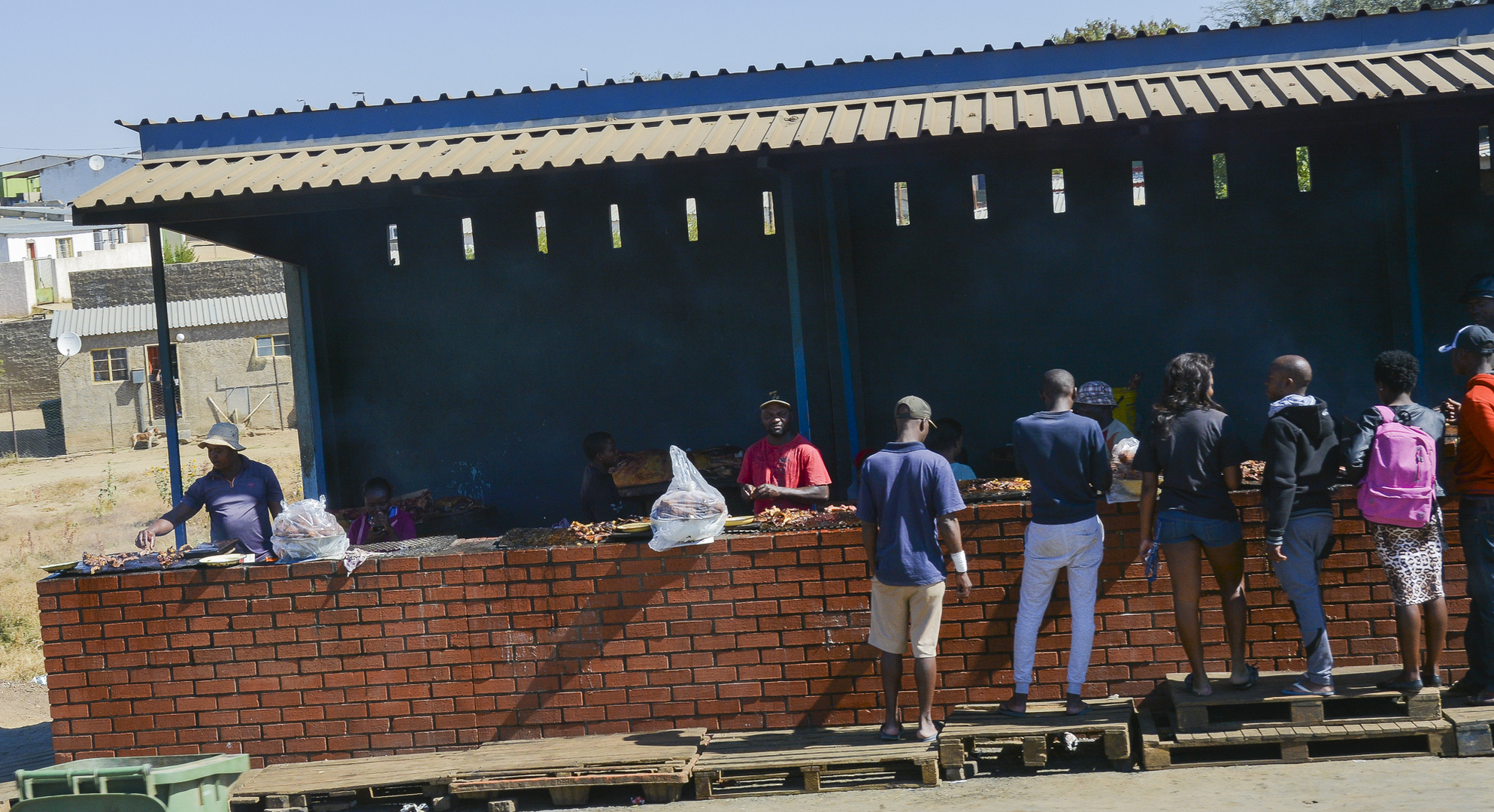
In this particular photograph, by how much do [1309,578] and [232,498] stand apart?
229 inches

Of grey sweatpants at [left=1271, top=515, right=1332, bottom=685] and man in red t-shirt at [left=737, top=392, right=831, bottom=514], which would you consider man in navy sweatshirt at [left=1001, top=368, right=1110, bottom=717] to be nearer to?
grey sweatpants at [left=1271, top=515, right=1332, bottom=685]

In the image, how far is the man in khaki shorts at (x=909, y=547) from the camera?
5.81 m

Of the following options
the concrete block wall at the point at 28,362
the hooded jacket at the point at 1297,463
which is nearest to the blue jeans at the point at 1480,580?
the hooded jacket at the point at 1297,463

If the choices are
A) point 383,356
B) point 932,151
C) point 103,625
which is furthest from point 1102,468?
point 383,356

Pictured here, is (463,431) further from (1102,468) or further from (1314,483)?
(1314,483)

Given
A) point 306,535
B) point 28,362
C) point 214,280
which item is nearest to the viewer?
point 306,535

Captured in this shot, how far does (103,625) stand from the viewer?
6.65 meters

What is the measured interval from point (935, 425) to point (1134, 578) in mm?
1839

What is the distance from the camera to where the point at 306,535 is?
21.5 feet

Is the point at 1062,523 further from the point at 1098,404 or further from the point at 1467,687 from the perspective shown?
the point at 1467,687

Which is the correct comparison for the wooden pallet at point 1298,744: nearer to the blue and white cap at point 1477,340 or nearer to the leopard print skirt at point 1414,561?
the leopard print skirt at point 1414,561

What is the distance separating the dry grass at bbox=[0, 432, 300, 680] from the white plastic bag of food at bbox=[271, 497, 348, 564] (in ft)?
24.0

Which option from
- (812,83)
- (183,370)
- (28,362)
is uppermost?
(28,362)

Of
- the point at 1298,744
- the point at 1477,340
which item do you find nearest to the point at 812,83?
the point at 1477,340
